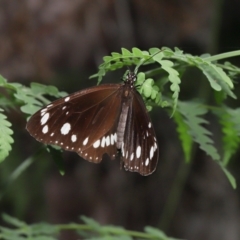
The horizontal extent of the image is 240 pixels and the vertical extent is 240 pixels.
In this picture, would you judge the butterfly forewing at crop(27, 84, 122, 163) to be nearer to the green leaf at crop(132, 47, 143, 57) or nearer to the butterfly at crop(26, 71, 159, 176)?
the butterfly at crop(26, 71, 159, 176)

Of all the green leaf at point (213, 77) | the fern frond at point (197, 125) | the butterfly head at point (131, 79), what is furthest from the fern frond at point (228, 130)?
the butterfly head at point (131, 79)

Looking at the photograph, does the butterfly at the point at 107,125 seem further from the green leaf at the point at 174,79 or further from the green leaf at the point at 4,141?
the green leaf at the point at 174,79

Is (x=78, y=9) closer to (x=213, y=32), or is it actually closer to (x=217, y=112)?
(x=213, y=32)

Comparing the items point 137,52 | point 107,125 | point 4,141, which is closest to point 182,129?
point 107,125

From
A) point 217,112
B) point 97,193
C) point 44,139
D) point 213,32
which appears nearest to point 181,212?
point 97,193

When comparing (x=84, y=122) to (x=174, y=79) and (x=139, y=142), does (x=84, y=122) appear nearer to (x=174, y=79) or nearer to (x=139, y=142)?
(x=139, y=142)
